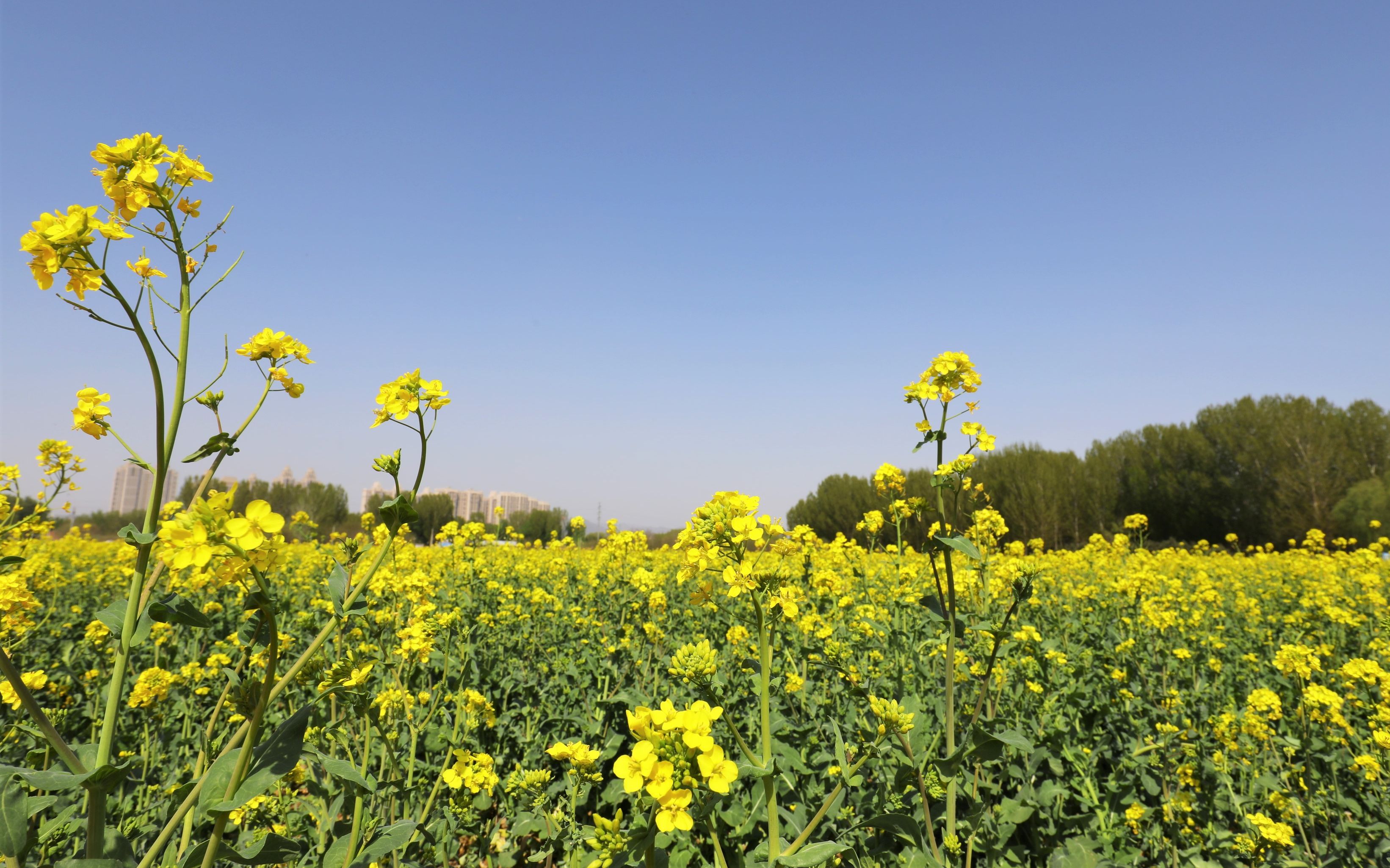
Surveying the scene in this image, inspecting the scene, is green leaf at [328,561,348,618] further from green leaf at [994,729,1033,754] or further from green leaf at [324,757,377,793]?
green leaf at [994,729,1033,754]

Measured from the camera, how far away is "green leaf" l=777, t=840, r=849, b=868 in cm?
133

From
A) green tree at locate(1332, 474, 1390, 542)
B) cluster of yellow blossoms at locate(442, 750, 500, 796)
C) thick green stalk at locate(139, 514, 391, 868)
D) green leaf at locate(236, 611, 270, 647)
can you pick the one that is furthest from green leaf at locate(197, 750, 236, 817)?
green tree at locate(1332, 474, 1390, 542)

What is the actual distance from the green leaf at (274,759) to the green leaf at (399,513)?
41 centimetres

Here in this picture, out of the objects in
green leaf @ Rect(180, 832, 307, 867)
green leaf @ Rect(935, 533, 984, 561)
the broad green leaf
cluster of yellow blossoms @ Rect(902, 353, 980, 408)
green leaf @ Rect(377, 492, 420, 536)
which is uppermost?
cluster of yellow blossoms @ Rect(902, 353, 980, 408)

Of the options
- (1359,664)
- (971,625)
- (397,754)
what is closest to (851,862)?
(971,625)

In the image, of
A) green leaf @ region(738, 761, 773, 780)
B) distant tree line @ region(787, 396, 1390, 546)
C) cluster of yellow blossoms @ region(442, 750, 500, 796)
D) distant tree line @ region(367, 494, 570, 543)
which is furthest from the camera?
distant tree line @ region(787, 396, 1390, 546)

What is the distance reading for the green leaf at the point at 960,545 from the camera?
6.46ft

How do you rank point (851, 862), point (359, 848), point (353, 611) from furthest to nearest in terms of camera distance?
point (851, 862)
point (359, 848)
point (353, 611)

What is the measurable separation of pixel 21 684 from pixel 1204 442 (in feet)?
144

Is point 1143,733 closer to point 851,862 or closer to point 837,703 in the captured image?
point 837,703

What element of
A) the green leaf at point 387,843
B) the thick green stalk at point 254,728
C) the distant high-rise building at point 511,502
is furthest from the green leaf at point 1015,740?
the distant high-rise building at point 511,502

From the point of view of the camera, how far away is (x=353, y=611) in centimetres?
140

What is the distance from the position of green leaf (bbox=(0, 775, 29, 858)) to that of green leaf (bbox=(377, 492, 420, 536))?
79 cm

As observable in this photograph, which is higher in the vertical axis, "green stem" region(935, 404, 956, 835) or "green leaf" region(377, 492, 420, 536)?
"green leaf" region(377, 492, 420, 536)
